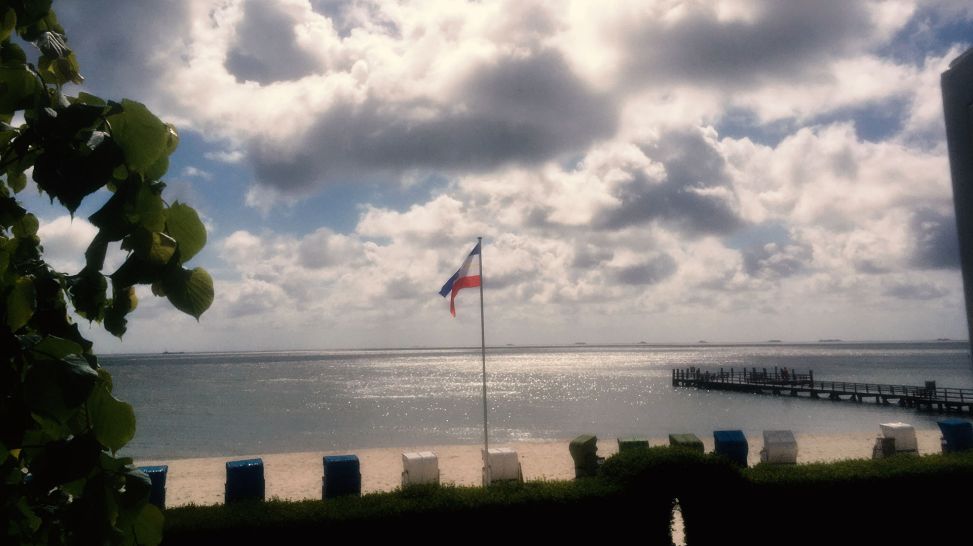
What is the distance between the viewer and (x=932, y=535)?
11492 millimetres

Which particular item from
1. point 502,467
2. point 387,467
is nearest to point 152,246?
point 502,467

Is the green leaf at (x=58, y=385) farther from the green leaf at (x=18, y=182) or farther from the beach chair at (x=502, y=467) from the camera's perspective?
the beach chair at (x=502, y=467)

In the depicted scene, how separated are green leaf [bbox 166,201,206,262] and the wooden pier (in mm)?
59502

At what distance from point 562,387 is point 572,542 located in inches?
3633

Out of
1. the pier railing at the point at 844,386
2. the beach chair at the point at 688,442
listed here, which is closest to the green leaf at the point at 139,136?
the beach chair at the point at 688,442

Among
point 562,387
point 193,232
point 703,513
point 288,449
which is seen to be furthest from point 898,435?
point 562,387

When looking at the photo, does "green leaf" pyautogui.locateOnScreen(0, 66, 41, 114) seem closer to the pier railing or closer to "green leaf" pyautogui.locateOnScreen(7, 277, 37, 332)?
"green leaf" pyautogui.locateOnScreen(7, 277, 37, 332)

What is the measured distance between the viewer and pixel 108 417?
4.25 ft

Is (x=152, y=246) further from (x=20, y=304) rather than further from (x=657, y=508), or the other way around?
(x=657, y=508)

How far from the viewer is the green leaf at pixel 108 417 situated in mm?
1289

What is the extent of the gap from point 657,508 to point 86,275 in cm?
1053

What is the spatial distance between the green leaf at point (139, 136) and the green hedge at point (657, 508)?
9.07 m

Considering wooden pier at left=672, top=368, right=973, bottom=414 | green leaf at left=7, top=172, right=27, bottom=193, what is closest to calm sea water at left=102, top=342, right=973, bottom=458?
wooden pier at left=672, top=368, right=973, bottom=414

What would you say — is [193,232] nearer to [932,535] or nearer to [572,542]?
[572,542]
